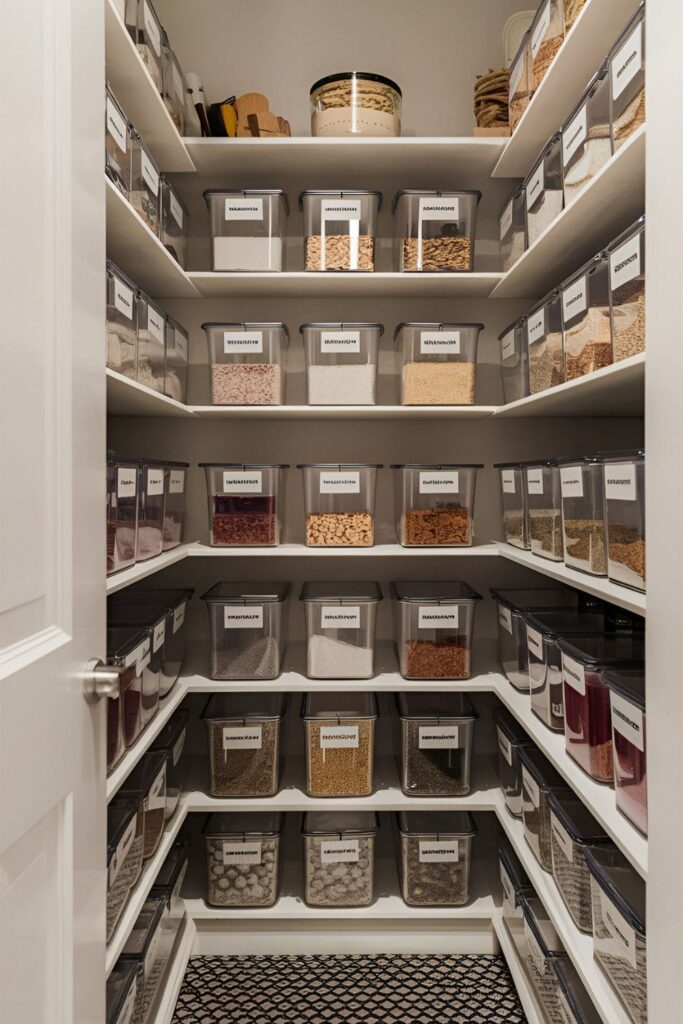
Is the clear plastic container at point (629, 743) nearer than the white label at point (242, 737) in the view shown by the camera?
Yes

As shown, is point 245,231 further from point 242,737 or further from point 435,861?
point 435,861

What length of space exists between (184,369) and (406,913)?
175 centimetres

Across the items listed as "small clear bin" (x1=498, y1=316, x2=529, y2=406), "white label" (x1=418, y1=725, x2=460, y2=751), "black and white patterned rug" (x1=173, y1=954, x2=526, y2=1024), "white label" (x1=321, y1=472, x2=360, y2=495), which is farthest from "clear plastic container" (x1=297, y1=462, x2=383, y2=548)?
"black and white patterned rug" (x1=173, y1=954, x2=526, y2=1024)

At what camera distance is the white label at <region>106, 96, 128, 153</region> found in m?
1.42

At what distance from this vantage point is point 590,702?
1.47 meters

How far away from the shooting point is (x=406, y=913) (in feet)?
7.02

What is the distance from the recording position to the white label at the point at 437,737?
212cm

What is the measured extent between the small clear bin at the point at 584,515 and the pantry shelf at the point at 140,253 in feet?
3.51

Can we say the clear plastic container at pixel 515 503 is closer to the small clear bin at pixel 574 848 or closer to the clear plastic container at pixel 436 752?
the clear plastic container at pixel 436 752

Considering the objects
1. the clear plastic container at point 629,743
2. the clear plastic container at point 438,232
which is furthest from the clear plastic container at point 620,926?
the clear plastic container at point 438,232

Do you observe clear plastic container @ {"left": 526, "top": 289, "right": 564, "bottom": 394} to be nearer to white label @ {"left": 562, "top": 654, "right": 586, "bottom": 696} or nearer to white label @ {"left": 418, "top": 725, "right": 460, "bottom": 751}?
white label @ {"left": 562, "top": 654, "right": 586, "bottom": 696}

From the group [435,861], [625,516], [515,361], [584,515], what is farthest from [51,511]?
[435,861]

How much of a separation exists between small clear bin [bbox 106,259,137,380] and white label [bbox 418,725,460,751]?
1272mm

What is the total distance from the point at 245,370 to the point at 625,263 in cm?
112
